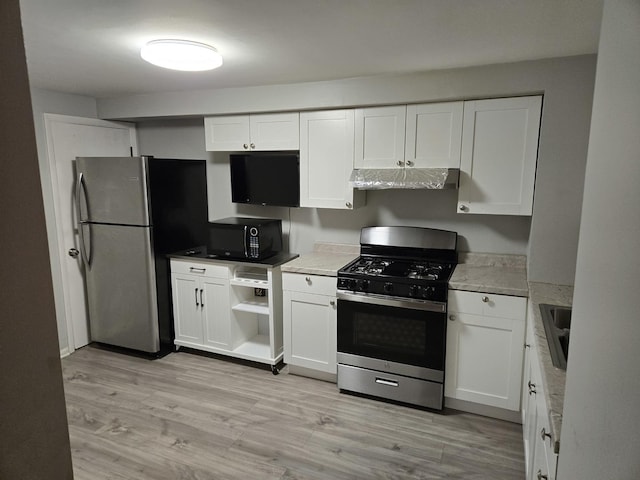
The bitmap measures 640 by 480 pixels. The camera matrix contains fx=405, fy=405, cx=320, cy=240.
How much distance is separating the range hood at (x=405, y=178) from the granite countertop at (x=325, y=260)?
0.65 m

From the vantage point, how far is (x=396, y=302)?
108 inches

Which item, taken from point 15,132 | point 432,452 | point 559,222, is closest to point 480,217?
point 559,222

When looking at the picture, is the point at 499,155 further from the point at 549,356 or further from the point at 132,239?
the point at 132,239

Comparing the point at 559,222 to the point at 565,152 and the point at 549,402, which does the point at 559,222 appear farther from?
the point at 549,402

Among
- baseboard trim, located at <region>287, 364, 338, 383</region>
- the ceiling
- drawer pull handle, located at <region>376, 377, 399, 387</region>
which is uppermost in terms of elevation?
the ceiling

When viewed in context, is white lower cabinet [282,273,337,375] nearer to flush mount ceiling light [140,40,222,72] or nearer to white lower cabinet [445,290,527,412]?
white lower cabinet [445,290,527,412]

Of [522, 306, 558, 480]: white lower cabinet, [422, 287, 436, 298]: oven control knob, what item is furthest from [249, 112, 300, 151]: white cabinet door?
[522, 306, 558, 480]: white lower cabinet

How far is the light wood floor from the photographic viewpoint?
2271 millimetres

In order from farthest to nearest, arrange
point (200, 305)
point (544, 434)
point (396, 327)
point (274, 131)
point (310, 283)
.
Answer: point (200, 305) → point (274, 131) → point (310, 283) → point (396, 327) → point (544, 434)

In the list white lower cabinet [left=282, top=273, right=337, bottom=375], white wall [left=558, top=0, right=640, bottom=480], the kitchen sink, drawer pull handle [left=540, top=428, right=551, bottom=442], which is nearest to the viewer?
white wall [left=558, top=0, right=640, bottom=480]

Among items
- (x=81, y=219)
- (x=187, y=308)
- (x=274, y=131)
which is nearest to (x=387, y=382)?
(x=187, y=308)

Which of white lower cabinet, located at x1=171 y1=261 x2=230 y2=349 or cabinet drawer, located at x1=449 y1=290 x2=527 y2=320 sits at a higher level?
cabinet drawer, located at x1=449 y1=290 x2=527 y2=320

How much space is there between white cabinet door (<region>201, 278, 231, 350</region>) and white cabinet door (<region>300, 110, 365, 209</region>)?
3.45 feet

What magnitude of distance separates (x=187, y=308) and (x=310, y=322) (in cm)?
120
